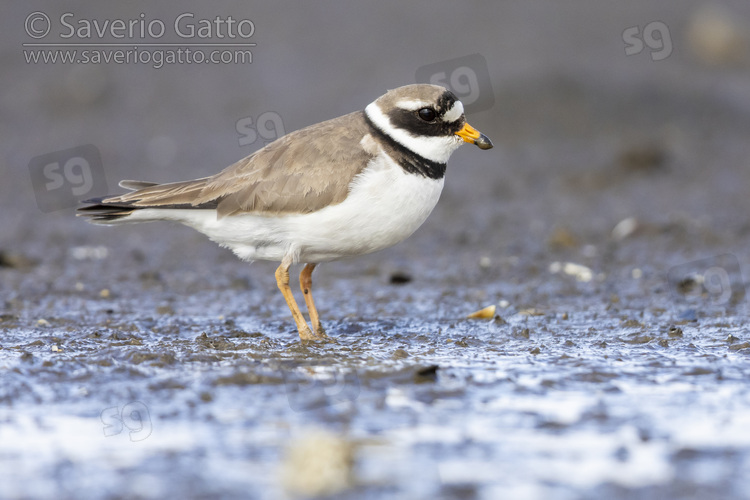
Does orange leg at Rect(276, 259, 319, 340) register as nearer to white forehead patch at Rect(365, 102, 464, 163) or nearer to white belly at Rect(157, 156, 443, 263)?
white belly at Rect(157, 156, 443, 263)

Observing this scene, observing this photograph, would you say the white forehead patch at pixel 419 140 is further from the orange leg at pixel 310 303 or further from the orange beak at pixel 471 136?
the orange leg at pixel 310 303

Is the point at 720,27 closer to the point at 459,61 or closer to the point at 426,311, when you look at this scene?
the point at 459,61

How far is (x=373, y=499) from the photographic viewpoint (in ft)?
11.5

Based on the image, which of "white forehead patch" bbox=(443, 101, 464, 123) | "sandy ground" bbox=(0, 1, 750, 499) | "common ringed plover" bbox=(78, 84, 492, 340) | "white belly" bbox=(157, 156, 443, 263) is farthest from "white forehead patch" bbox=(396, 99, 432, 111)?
"sandy ground" bbox=(0, 1, 750, 499)

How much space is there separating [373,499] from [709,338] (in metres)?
3.40

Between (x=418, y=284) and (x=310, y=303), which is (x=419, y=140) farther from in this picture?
(x=418, y=284)

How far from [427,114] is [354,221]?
893mm

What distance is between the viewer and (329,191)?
6.01 metres

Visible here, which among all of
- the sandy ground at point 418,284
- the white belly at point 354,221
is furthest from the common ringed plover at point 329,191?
the sandy ground at point 418,284

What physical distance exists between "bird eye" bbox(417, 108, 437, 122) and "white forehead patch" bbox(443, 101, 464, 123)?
82 millimetres

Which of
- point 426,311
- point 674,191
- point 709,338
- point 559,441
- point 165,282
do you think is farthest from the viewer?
point 674,191

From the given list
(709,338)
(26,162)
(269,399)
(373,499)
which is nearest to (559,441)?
(373,499)

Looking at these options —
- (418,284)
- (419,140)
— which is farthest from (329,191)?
(418,284)

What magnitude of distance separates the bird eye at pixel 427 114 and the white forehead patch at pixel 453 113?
0.08m
